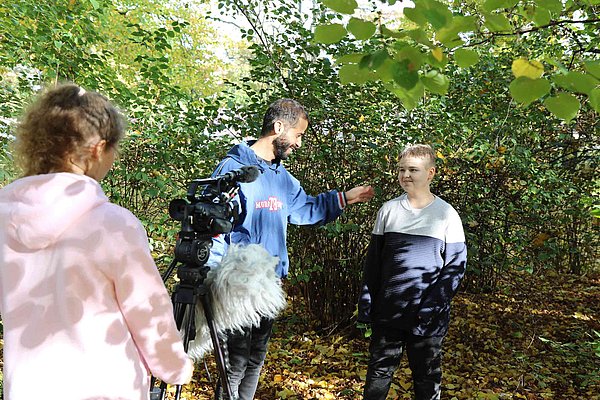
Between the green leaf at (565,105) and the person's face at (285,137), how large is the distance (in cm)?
151

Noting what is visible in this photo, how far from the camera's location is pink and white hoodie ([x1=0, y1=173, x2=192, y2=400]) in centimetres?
132

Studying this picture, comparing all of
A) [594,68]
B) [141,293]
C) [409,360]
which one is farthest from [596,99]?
[409,360]

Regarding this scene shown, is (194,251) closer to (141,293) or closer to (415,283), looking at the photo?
(141,293)

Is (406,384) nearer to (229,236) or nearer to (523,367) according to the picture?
(523,367)

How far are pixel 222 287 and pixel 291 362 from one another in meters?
2.65

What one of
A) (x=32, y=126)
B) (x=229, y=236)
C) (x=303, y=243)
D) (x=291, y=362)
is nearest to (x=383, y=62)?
(x=32, y=126)

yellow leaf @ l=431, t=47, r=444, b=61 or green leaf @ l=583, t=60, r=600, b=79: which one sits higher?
green leaf @ l=583, t=60, r=600, b=79

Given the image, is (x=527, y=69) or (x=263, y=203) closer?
(x=527, y=69)

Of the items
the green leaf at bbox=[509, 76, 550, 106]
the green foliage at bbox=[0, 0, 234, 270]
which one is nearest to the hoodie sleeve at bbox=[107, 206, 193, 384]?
the green leaf at bbox=[509, 76, 550, 106]

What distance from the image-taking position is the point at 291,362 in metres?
4.40

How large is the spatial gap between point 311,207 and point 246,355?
949 millimetres

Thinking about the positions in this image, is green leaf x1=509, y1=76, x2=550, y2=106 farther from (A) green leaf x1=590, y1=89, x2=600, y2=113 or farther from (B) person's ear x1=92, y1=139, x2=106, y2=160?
(B) person's ear x1=92, y1=139, x2=106, y2=160

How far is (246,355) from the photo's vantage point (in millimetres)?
2469

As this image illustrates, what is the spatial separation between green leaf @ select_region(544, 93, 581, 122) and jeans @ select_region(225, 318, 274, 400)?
1587 mm
